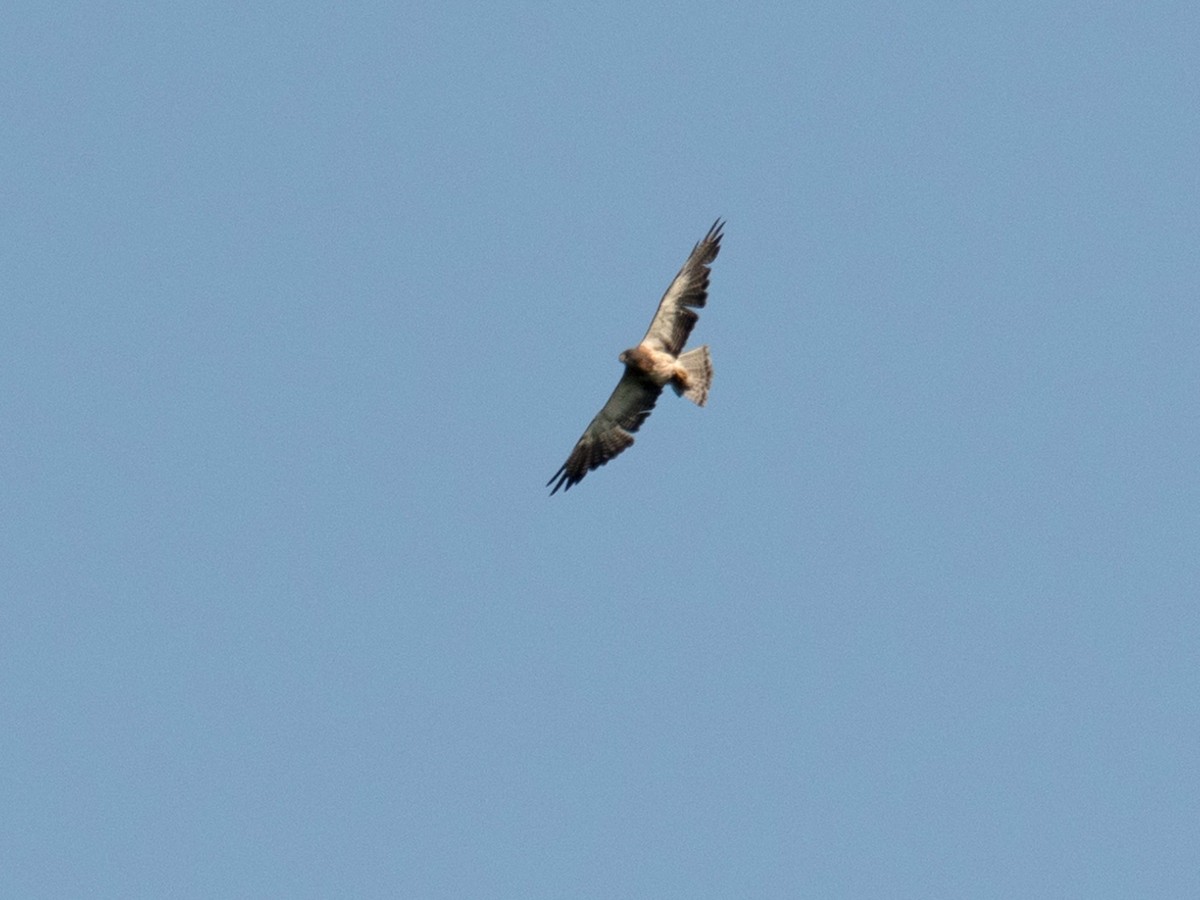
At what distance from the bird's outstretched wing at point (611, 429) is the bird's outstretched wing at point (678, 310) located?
2.58 ft

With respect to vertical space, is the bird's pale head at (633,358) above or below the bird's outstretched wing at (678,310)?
below

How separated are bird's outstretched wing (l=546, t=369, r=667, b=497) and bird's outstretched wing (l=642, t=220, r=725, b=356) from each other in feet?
2.58

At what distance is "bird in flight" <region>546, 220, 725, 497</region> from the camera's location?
28.3 m

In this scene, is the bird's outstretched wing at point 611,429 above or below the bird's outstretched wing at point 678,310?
below

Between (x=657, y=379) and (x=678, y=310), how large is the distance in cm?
133

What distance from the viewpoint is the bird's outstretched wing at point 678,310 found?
28469 mm

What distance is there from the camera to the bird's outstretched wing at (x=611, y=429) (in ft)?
93.1

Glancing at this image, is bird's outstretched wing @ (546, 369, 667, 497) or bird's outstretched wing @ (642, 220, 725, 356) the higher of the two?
bird's outstretched wing @ (642, 220, 725, 356)

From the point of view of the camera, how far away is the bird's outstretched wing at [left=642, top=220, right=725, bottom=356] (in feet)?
93.4

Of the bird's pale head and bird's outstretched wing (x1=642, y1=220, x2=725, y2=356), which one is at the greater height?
bird's outstretched wing (x1=642, y1=220, x2=725, y2=356)

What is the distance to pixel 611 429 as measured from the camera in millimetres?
28703

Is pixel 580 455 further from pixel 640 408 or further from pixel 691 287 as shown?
pixel 691 287

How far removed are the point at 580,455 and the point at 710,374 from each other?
264 cm

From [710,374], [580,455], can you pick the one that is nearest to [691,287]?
[710,374]
